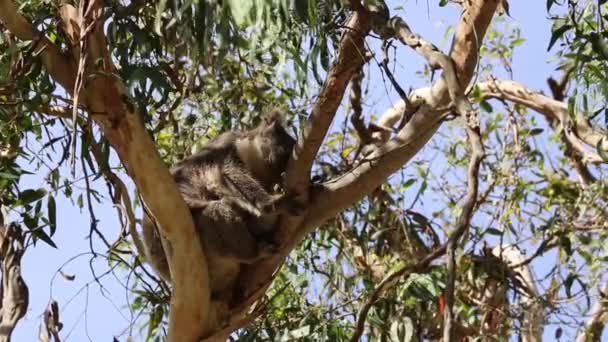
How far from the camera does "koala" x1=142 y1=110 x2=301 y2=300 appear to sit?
4703 mm

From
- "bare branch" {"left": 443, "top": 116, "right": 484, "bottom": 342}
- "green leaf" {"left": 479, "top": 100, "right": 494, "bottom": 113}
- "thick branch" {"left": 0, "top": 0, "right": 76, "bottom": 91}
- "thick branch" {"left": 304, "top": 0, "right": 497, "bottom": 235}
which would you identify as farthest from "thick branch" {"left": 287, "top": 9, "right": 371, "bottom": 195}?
"green leaf" {"left": 479, "top": 100, "right": 494, "bottom": 113}

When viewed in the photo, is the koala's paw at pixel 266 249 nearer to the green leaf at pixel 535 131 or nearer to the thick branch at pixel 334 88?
the thick branch at pixel 334 88

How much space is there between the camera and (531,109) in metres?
7.27

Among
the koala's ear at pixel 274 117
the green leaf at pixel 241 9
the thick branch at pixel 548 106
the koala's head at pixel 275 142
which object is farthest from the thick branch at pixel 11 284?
the thick branch at pixel 548 106

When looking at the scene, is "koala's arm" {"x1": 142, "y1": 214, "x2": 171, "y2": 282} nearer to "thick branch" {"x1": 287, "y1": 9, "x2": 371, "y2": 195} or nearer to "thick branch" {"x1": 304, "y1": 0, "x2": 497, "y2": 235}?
"thick branch" {"x1": 304, "y1": 0, "x2": 497, "y2": 235}

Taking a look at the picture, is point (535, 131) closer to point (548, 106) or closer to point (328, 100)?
point (548, 106)

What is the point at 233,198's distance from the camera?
16.8 ft

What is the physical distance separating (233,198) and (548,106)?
9.31 ft

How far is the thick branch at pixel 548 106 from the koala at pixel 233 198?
1899 millimetres

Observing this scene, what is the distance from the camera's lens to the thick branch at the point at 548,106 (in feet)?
22.4

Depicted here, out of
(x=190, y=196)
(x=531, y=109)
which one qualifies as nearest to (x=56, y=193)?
(x=190, y=196)

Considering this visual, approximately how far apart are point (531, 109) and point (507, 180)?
102cm

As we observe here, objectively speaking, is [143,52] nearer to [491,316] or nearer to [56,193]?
[56,193]

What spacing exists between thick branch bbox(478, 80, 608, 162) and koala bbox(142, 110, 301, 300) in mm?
1899
